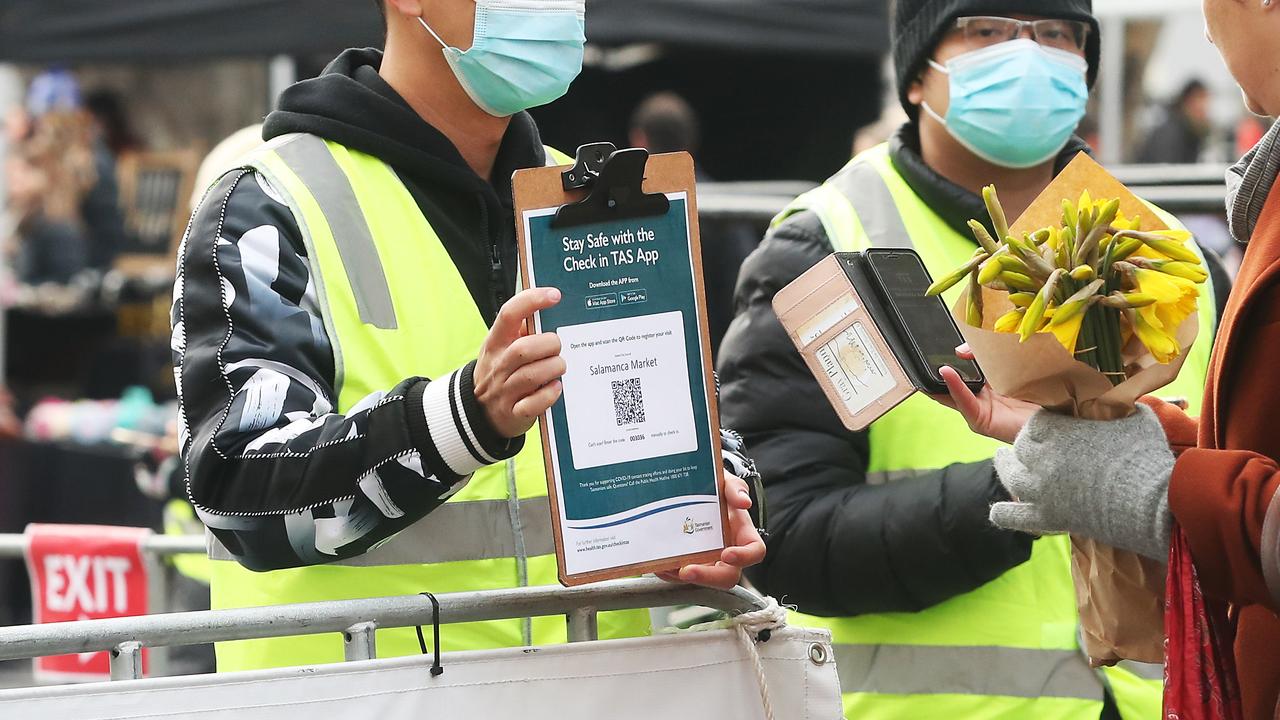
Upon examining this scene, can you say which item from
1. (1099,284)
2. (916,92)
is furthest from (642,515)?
(916,92)

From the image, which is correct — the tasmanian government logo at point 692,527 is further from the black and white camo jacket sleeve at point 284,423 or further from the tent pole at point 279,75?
the tent pole at point 279,75

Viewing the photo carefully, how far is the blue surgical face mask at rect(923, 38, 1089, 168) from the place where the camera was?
3.34 m

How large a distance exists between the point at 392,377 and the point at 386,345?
0.16ft

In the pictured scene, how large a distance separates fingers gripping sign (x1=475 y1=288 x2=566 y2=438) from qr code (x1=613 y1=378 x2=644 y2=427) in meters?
0.13

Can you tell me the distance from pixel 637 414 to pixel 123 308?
340 inches

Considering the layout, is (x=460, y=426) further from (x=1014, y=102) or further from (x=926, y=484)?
(x=1014, y=102)

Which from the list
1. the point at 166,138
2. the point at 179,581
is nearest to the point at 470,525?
the point at 179,581

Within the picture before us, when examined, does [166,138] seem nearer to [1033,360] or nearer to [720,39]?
[720,39]

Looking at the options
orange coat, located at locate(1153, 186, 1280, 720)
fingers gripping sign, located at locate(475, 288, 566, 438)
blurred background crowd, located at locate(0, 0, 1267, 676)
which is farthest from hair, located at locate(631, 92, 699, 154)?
fingers gripping sign, located at locate(475, 288, 566, 438)

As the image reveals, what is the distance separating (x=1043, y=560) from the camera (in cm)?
306

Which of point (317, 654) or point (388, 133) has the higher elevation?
point (388, 133)

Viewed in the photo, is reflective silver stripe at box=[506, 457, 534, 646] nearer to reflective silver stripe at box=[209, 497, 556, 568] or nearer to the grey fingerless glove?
reflective silver stripe at box=[209, 497, 556, 568]

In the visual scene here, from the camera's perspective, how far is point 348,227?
2525mm

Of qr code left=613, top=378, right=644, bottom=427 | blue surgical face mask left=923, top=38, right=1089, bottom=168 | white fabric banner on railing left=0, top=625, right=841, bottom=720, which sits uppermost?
blue surgical face mask left=923, top=38, right=1089, bottom=168
